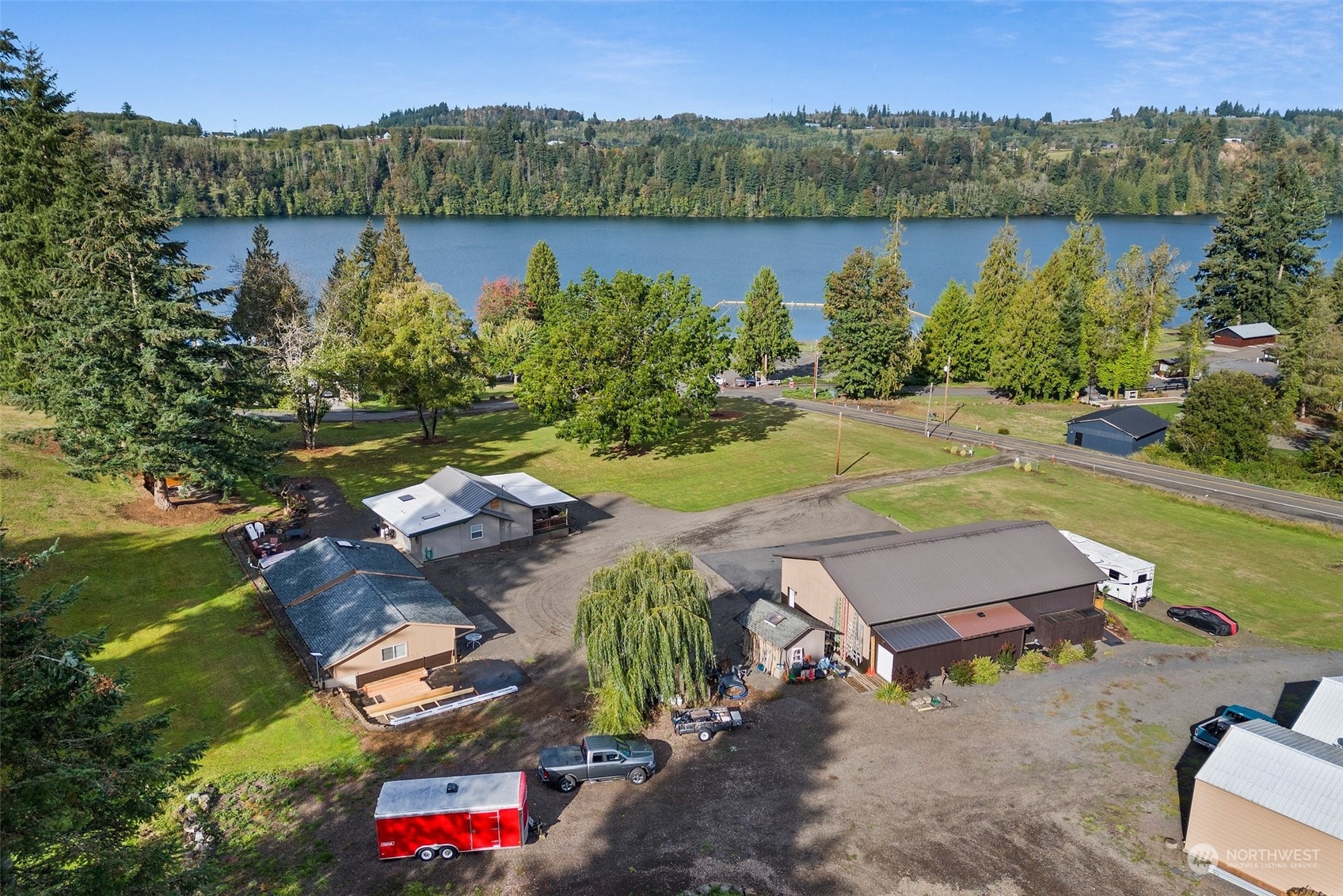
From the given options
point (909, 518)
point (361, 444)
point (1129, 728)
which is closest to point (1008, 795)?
point (1129, 728)

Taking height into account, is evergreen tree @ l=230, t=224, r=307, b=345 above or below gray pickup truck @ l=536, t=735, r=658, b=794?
above

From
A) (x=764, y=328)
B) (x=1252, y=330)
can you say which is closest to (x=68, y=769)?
(x=764, y=328)

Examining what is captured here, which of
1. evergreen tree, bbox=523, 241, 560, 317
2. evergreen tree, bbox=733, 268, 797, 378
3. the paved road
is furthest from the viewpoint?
evergreen tree, bbox=523, 241, 560, 317

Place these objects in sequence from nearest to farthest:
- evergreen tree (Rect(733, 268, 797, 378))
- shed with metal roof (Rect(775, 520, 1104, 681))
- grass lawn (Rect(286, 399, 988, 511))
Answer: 1. shed with metal roof (Rect(775, 520, 1104, 681))
2. grass lawn (Rect(286, 399, 988, 511))
3. evergreen tree (Rect(733, 268, 797, 378))

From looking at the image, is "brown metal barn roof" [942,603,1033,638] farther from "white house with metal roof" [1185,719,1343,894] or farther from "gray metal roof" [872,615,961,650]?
"white house with metal roof" [1185,719,1343,894]

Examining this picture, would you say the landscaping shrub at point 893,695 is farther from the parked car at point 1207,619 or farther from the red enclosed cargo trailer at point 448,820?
the parked car at point 1207,619

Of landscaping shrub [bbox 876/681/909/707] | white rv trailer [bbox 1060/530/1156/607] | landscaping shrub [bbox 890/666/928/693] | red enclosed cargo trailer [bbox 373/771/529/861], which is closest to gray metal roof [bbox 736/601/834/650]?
landscaping shrub [bbox 890/666/928/693]

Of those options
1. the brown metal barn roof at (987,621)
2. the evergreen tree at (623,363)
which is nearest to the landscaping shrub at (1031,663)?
the brown metal barn roof at (987,621)
